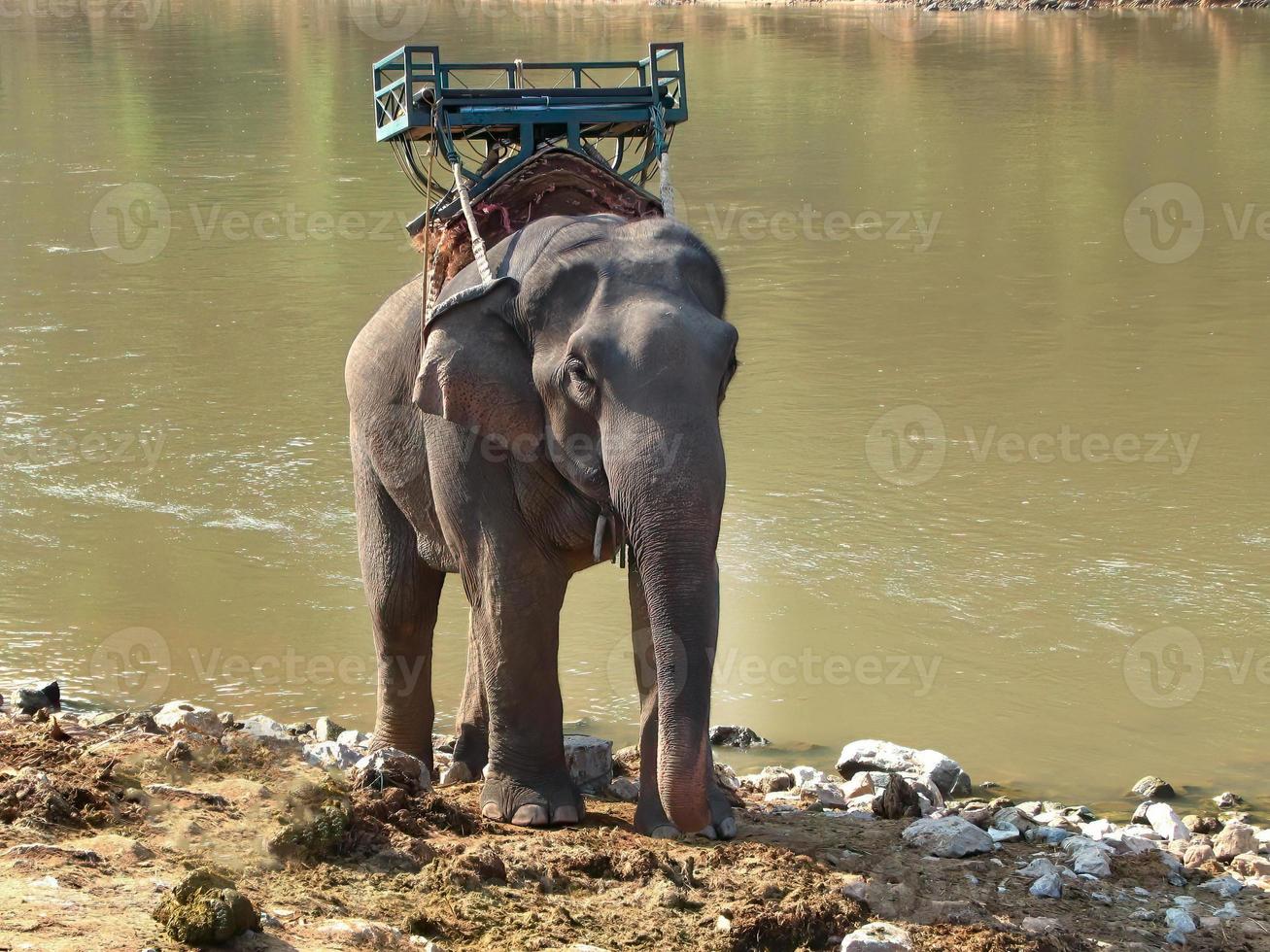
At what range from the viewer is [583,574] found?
447 inches

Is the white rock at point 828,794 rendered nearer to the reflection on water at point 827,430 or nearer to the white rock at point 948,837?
the white rock at point 948,837

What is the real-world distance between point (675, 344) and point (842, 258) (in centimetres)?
1514

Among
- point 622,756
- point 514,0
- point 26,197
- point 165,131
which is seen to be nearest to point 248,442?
point 622,756

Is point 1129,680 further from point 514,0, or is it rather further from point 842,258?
point 514,0

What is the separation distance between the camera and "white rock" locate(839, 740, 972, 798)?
27.4 feet

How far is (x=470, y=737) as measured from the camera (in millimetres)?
7953

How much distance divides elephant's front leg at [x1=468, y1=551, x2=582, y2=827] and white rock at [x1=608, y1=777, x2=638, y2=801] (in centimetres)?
47

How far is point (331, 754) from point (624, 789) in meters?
1.34

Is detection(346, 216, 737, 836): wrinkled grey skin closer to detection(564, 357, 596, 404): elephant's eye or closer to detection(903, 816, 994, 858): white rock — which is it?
detection(564, 357, 596, 404): elephant's eye
